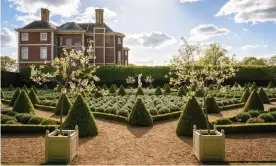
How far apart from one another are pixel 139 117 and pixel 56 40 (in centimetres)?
3667

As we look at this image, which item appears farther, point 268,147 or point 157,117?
point 157,117

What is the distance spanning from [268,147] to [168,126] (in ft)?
15.7

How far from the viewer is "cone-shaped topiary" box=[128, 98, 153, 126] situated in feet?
42.9

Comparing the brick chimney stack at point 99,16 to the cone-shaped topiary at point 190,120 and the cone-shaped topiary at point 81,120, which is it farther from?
the cone-shaped topiary at point 190,120

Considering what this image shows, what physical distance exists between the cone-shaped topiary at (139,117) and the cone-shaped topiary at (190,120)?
6.94ft

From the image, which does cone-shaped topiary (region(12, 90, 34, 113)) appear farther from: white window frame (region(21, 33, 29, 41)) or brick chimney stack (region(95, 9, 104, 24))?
brick chimney stack (region(95, 9, 104, 24))

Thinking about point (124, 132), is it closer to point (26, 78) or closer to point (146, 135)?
point (146, 135)

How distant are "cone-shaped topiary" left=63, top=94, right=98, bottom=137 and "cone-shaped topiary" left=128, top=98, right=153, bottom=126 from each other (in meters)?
2.38

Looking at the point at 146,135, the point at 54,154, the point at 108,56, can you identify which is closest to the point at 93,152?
the point at 54,154

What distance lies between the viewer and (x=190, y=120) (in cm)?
1112

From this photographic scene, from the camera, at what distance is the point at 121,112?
48.8ft

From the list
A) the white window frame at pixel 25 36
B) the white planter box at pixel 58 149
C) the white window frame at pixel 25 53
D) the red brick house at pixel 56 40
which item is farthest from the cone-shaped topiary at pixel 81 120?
the white window frame at pixel 25 36

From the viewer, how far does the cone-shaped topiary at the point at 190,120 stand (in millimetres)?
11062

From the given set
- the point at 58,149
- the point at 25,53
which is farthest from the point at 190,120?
the point at 25,53
